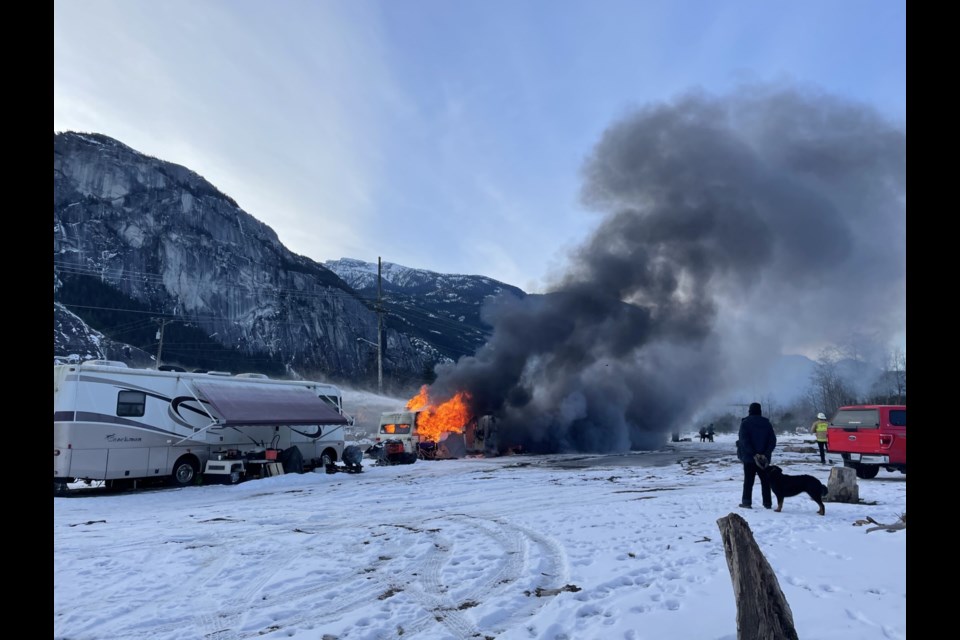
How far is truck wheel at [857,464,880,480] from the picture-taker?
15595mm

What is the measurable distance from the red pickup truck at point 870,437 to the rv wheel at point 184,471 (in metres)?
19.6

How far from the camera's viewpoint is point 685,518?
9.73 m

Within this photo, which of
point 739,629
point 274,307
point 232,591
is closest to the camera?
point 739,629

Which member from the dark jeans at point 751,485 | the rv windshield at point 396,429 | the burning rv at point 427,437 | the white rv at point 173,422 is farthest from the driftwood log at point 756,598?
the rv windshield at point 396,429

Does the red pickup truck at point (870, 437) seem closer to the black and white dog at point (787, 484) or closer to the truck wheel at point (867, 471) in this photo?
the truck wheel at point (867, 471)

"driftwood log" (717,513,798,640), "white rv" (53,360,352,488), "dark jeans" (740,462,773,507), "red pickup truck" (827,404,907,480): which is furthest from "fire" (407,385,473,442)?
"driftwood log" (717,513,798,640)

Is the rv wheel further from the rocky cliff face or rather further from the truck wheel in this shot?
the rocky cliff face

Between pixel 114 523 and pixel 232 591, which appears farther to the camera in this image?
pixel 114 523

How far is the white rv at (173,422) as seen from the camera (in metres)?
14.7

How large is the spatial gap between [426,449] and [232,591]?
2353cm

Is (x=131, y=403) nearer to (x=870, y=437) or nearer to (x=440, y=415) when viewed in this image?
(x=440, y=415)

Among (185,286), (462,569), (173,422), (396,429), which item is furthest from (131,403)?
(185,286)
